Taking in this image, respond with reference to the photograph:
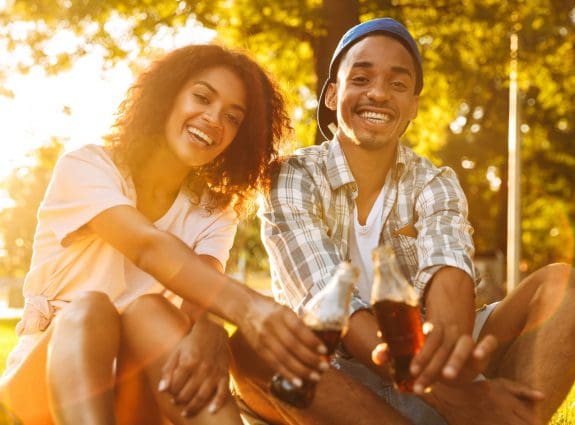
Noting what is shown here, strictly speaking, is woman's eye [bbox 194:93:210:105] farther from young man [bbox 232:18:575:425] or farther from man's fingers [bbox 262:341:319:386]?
man's fingers [bbox 262:341:319:386]

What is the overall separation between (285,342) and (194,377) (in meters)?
0.50

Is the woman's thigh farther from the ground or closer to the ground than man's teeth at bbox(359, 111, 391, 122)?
closer to the ground

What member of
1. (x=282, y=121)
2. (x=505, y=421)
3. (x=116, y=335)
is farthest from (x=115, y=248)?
(x=505, y=421)

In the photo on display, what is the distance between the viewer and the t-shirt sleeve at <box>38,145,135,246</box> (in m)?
3.34

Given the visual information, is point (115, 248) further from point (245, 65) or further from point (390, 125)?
point (390, 125)

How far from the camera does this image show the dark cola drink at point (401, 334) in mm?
2518

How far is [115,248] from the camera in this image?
336 centimetres

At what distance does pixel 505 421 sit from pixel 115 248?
71.2 inches

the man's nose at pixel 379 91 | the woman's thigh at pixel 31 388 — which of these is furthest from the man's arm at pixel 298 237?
the woman's thigh at pixel 31 388

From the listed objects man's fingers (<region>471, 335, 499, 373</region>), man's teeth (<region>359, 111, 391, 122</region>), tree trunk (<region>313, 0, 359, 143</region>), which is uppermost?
Answer: tree trunk (<region>313, 0, 359, 143</region>)

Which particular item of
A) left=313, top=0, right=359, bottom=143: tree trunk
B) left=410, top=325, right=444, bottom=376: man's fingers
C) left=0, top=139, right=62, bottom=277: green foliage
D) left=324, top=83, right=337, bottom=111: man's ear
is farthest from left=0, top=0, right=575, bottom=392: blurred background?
left=0, top=139, right=62, bottom=277: green foliage

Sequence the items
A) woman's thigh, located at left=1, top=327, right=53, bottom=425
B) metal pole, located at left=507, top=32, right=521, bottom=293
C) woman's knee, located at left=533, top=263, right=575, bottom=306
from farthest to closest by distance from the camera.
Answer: metal pole, located at left=507, top=32, right=521, bottom=293 → woman's knee, located at left=533, top=263, right=575, bottom=306 → woman's thigh, located at left=1, top=327, right=53, bottom=425

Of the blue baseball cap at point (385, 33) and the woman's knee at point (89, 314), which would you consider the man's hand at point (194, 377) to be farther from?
the blue baseball cap at point (385, 33)

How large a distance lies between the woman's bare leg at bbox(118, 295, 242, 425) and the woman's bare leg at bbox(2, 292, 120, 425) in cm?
7
